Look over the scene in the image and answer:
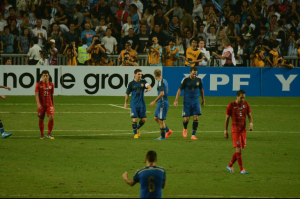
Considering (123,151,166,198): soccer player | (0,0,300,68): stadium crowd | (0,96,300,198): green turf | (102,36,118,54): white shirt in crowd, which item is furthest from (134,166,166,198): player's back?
(102,36,118,54): white shirt in crowd

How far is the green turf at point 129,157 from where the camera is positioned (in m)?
10.1

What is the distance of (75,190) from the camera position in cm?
997

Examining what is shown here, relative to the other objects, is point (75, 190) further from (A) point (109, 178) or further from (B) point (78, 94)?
(B) point (78, 94)

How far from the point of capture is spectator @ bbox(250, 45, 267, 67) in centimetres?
2656

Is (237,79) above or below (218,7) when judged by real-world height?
below

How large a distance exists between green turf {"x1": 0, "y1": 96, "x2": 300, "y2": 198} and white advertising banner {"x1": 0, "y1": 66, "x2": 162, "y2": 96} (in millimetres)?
3542

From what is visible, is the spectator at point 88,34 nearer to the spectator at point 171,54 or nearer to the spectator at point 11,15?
the spectator at point 171,54

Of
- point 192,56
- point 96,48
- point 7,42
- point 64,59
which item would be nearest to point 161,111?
point 192,56

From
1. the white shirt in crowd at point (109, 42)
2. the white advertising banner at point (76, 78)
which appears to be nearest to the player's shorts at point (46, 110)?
the white advertising banner at point (76, 78)

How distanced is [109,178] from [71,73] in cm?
→ 1507

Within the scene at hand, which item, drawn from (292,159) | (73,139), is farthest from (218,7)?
(292,159)

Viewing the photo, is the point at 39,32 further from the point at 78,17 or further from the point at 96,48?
the point at 96,48

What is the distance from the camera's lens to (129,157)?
13.2 meters

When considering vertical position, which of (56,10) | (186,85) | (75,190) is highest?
(56,10)
